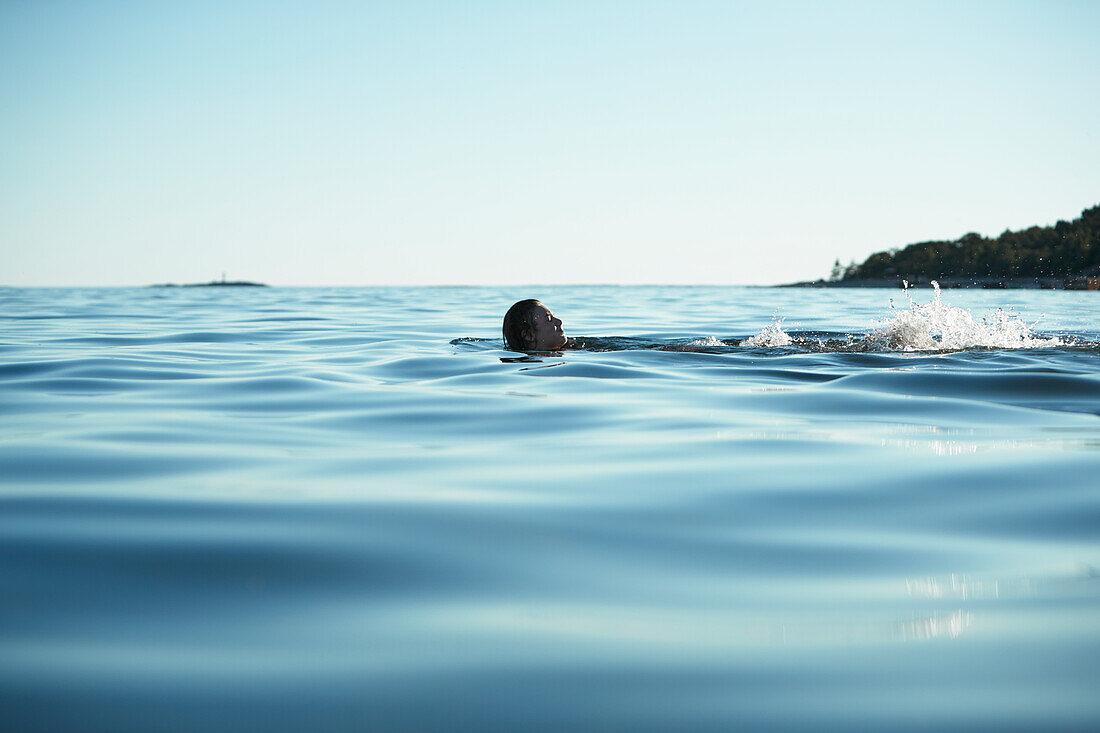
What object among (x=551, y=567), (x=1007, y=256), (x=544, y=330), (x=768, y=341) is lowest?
(x=551, y=567)

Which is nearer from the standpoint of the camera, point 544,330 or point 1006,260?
point 544,330

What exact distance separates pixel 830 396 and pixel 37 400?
17.6 feet

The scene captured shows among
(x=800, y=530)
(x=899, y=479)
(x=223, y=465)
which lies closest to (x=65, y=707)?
(x=800, y=530)

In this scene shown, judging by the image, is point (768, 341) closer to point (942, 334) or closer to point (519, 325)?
point (942, 334)

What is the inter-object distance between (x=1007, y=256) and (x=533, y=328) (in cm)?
15463

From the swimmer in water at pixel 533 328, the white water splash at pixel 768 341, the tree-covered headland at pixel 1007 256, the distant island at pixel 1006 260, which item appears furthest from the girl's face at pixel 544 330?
the tree-covered headland at pixel 1007 256

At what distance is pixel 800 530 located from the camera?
3.11 metres

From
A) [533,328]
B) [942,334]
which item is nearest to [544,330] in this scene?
[533,328]

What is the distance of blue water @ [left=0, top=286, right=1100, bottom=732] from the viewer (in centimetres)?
187

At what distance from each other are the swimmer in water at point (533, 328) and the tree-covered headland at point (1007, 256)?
141160 millimetres

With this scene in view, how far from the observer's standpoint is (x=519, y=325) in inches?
422

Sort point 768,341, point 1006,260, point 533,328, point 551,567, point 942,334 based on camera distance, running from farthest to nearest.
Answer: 1. point 1006,260
2. point 942,334
3. point 768,341
4. point 533,328
5. point 551,567

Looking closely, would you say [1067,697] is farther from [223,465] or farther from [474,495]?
[223,465]

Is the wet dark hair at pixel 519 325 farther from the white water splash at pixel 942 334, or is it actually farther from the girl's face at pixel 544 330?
the white water splash at pixel 942 334
